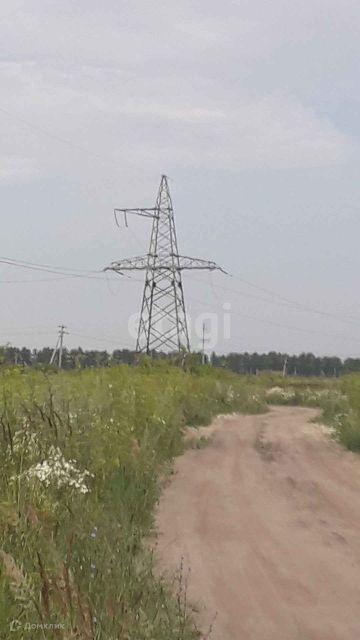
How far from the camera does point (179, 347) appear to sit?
126 ft

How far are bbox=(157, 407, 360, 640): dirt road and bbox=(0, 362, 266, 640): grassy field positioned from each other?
36cm

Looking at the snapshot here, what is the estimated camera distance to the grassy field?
4.94m

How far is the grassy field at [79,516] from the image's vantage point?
4.94m

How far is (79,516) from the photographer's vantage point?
7.76 m

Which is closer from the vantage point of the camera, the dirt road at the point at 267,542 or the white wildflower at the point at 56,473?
the dirt road at the point at 267,542

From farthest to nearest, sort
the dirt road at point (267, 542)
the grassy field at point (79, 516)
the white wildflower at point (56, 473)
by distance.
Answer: the white wildflower at point (56, 473), the dirt road at point (267, 542), the grassy field at point (79, 516)

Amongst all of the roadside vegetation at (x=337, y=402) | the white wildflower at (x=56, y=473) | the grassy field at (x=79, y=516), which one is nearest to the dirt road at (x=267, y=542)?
the grassy field at (x=79, y=516)

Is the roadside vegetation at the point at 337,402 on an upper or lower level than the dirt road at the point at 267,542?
upper

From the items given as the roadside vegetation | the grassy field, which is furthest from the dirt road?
the roadside vegetation

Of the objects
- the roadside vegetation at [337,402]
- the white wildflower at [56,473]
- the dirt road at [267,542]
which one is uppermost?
the roadside vegetation at [337,402]

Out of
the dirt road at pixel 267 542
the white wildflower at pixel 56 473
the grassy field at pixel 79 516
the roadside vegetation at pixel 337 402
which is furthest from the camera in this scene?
the roadside vegetation at pixel 337 402

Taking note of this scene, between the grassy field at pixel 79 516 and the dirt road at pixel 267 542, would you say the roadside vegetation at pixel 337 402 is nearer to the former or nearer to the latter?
the dirt road at pixel 267 542

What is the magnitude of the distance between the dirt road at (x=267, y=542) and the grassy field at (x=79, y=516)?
0.36 meters

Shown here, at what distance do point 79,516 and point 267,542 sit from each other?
2.90 meters
